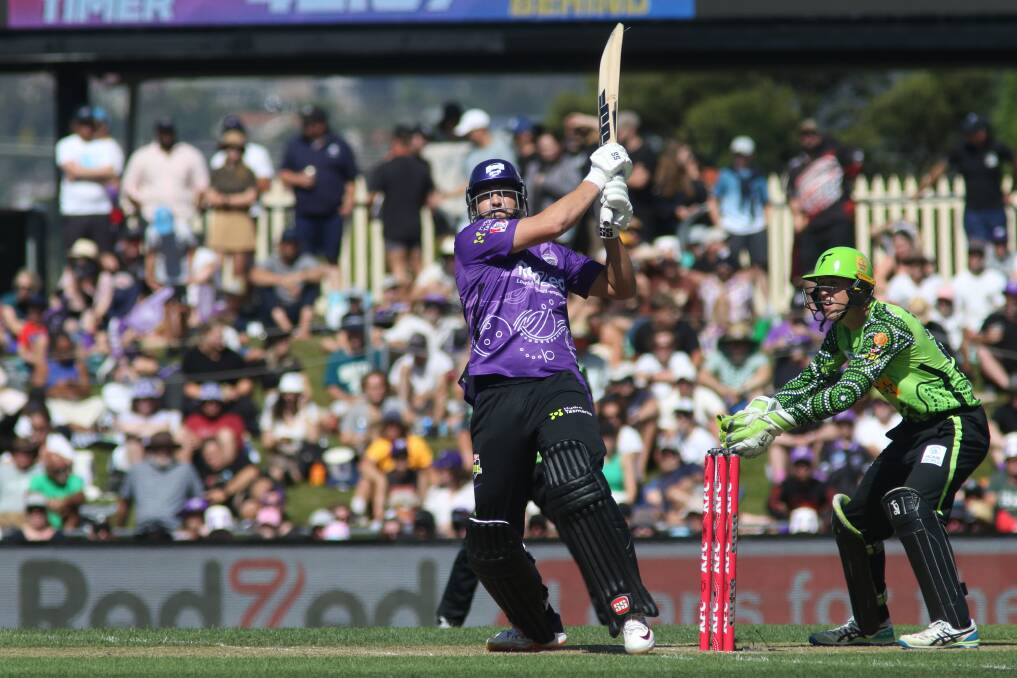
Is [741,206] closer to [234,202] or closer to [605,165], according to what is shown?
[234,202]

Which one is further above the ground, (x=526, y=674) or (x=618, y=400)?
(x=618, y=400)

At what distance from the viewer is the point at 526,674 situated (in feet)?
21.3

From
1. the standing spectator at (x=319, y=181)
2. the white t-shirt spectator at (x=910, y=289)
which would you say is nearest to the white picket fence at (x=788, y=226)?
the standing spectator at (x=319, y=181)

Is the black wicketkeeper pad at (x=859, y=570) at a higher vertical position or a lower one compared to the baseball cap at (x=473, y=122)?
lower

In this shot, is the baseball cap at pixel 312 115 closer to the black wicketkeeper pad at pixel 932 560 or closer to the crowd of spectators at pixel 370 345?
the crowd of spectators at pixel 370 345

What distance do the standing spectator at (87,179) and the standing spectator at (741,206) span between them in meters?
6.70

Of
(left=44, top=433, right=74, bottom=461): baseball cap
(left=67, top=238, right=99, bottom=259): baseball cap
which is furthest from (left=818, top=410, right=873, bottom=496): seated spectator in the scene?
(left=67, top=238, right=99, bottom=259): baseball cap

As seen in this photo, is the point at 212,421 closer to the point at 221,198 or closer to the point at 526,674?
the point at 221,198

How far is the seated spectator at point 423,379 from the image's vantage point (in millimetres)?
15891

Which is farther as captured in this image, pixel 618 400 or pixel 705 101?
pixel 705 101

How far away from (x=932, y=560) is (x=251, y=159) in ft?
41.0

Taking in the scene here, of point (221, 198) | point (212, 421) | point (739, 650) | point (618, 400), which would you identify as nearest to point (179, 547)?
point (212, 421)

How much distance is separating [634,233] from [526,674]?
11767mm

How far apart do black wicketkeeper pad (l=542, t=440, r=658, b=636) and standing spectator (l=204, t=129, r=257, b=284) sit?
1142 cm
